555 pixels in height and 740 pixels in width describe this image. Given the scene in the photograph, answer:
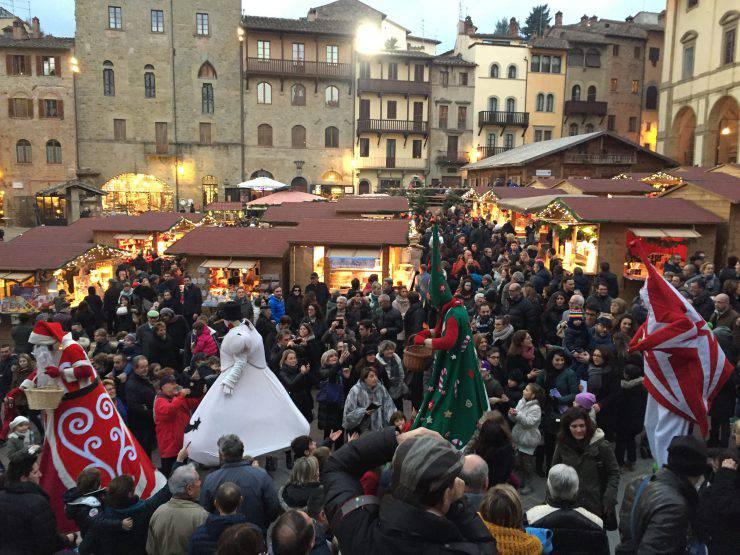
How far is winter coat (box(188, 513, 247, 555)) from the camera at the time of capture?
3621 millimetres

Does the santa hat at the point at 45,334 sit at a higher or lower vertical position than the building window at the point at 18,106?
lower

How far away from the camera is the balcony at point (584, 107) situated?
47.7 metres

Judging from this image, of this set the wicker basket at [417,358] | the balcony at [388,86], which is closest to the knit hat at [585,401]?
the wicker basket at [417,358]

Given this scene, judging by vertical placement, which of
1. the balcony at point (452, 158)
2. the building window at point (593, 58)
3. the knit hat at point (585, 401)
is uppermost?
the building window at point (593, 58)

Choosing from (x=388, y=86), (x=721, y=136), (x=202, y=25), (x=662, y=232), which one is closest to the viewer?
(x=662, y=232)

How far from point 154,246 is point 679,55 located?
107 ft

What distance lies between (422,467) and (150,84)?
44540 millimetres

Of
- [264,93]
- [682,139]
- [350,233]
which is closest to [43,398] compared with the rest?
[350,233]

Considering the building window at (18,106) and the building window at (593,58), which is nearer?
the building window at (18,106)

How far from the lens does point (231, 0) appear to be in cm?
4116

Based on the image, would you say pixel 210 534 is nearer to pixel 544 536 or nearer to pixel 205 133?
pixel 544 536

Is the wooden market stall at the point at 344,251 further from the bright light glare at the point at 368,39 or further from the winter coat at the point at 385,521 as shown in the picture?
the bright light glare at the point at 368,39

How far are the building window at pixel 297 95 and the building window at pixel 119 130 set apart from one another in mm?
11982

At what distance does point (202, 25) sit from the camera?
41156 millimetres
